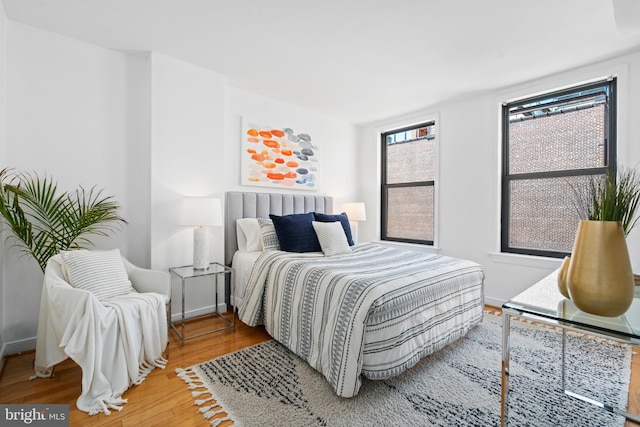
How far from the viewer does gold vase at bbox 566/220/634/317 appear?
1.06 metres

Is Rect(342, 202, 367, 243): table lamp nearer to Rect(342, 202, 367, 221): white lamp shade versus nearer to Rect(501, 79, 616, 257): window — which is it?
Rect(342, 202, 367, 221): white lamp shade

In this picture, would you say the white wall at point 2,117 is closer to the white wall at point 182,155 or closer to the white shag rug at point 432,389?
the white wall at point 182,155

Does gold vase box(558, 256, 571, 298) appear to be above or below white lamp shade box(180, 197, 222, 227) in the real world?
below

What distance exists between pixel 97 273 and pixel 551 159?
13.8 ft

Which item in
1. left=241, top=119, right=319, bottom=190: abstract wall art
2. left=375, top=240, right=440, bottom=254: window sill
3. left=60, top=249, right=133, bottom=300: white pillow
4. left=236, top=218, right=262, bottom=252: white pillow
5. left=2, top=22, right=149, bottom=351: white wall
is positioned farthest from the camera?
left=375, top=240, right=440, bottom=254: window sill

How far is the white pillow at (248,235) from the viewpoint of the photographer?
3.05m

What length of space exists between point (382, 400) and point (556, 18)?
283 cm

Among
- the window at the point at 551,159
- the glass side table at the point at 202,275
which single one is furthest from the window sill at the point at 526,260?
the glass side table at the point at 202,275

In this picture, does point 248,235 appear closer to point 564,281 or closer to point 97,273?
point 97,273

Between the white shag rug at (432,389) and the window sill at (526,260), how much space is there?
0.82 meters

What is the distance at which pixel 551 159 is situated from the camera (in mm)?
3066

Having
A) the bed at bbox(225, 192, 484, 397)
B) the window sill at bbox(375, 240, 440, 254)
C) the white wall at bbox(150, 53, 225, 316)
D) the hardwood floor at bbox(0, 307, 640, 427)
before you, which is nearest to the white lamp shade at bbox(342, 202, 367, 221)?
the window sill at bbox(375, 240, 440, 254)

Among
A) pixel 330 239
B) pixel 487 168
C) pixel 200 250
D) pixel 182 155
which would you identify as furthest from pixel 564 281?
pixel 182 155

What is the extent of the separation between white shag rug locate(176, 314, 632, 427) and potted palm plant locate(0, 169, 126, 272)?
4.56 ft
